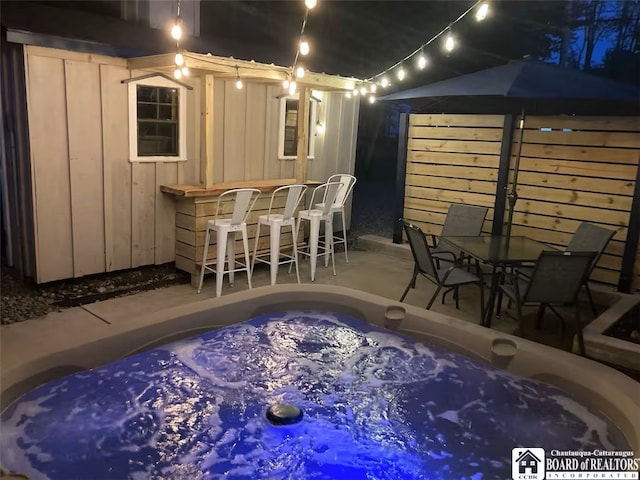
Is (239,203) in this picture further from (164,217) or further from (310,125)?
(310,125)

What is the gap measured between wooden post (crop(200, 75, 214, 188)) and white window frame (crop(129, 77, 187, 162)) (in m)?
0.26

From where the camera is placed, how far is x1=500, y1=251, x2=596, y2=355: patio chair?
3.81 m

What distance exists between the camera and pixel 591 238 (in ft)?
16.1

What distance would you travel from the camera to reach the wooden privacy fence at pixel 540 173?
17.7ft

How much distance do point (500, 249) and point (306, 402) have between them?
7.71 feet

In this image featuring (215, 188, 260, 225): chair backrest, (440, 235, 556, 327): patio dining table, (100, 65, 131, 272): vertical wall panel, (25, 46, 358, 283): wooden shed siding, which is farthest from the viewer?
(215, 188, 260, 225): chair backrest

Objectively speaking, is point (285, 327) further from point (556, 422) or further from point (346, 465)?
point (556, 422)

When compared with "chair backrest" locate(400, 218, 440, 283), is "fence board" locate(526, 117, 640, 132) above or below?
above

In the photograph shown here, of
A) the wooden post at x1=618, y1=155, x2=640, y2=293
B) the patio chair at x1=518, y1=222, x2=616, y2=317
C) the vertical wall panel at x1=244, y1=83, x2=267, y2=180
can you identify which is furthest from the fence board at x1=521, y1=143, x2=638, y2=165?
the vertical wall panel at x1=244, y1=83, x2=267, y2=180

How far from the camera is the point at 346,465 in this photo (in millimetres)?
2846

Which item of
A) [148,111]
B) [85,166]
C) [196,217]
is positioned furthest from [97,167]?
[196,217]

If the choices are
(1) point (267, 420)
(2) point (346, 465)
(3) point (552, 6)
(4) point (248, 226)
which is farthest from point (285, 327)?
(3) point (552, 6)

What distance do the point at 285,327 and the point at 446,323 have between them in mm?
1307

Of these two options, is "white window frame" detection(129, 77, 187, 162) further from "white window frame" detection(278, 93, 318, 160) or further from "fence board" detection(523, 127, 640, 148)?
"fence board" detection(523, 127, 640, 148)
